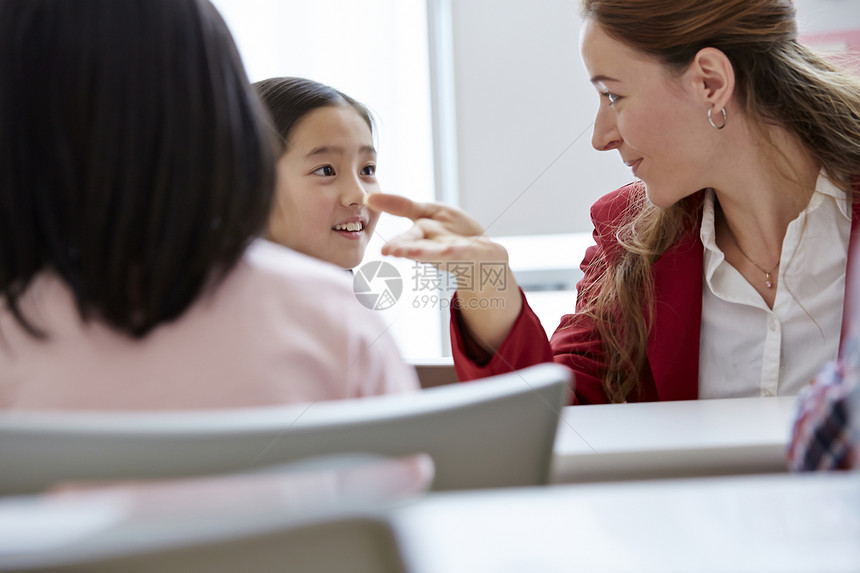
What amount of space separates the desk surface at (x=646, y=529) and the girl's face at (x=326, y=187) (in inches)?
50.3

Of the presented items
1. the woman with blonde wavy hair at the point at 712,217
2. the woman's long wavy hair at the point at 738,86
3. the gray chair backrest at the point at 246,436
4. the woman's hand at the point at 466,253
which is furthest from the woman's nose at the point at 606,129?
the gray chair backrest at the point at 246,436

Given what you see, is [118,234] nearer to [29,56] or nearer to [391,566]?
[29,56]

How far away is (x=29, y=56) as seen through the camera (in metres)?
0.61

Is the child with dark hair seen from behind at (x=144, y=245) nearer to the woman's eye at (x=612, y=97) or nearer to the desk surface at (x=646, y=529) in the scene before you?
the desk surface at (x=646, y=529)

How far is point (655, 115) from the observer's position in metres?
1.21

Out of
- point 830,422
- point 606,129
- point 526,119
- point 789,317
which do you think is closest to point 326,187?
point 606,129

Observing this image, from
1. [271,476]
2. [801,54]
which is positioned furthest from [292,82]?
[271,476]

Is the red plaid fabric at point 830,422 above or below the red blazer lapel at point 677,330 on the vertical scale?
above

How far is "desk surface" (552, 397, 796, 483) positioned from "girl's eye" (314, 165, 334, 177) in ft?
3.32

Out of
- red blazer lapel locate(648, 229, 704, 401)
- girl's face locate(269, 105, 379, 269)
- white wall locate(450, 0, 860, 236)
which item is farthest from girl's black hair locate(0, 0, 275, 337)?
white wall locate(450, 0, 860, 236)

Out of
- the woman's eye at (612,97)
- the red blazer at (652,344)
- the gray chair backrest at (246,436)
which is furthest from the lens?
the woman's eye at (612,97)

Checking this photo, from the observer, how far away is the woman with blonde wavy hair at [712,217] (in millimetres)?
1134

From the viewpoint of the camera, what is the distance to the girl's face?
1.62 meters

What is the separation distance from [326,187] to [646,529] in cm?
132
